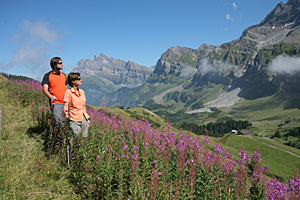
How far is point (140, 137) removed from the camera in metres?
8.03

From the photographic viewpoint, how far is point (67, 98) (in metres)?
6.98

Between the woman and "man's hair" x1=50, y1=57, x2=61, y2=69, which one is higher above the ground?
"man's hair" x1=50, y1=57, x2=61, y2=69

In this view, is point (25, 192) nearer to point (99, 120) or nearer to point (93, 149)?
point (93, 149)

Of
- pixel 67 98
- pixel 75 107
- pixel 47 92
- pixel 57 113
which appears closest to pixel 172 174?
pixel 75 107

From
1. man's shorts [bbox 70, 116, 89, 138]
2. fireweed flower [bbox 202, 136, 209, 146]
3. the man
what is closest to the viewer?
man's shorts [bbox 70, 116, 89, 138]

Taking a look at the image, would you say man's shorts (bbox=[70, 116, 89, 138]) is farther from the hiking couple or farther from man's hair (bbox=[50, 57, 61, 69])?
man's hair (bbox=[50, 57, 61, 69])

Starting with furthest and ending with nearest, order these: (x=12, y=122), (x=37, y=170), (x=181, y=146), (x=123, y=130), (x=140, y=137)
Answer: (x=12, y=122)
(x=123, y=130)
(x=140, y=137)
(x=181, y=146)
(x=37, y=170)

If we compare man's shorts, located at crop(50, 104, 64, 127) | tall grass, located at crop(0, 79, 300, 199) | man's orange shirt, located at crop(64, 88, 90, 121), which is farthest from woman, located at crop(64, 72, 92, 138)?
man's shorts, located at crop(50, 104, 64, 127)

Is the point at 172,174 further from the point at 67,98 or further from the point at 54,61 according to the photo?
the point at 54,61

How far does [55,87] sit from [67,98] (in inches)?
41.6

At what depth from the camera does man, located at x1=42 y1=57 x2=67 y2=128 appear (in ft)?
24.6

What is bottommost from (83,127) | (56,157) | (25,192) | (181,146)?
(25,192)

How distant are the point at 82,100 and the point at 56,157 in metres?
2.17

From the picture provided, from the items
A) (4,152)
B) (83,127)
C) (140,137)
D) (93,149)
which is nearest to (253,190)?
(140,137)
